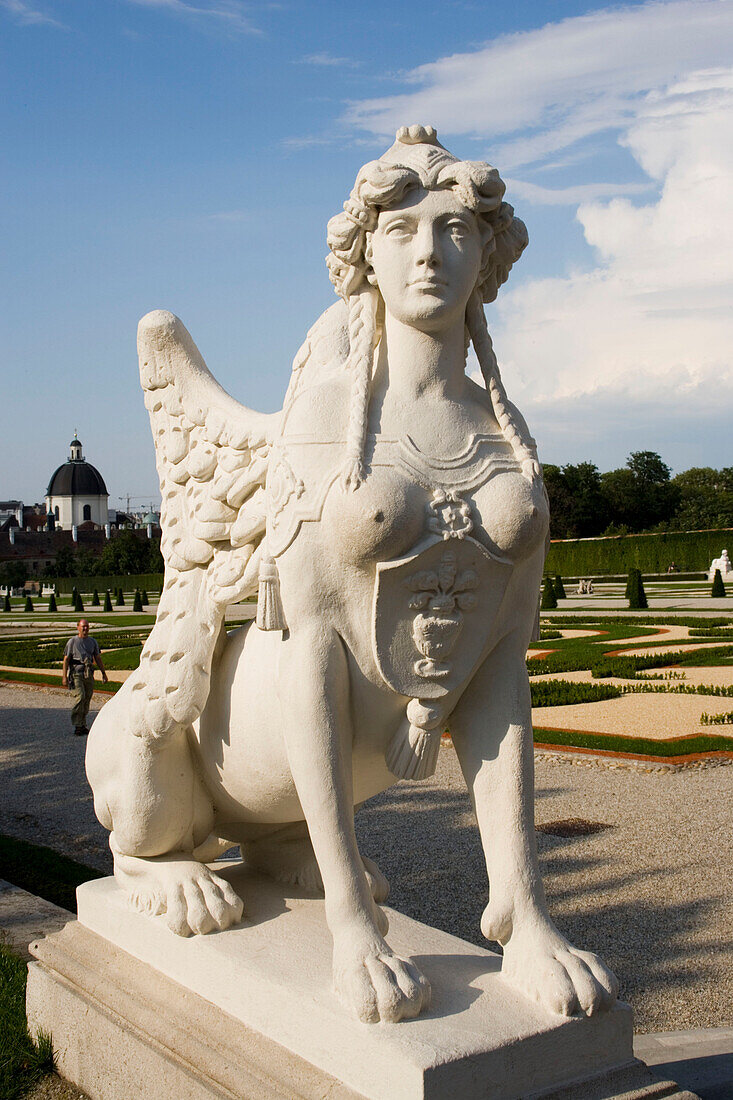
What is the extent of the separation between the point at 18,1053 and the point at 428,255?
319cm

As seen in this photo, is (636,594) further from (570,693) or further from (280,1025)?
(280,1025)

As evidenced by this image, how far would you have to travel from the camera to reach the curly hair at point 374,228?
282cm

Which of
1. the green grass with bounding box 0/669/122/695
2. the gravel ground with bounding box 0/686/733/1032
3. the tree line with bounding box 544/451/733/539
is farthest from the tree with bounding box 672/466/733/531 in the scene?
the gravel ground with bounding box 0/686/733/1032

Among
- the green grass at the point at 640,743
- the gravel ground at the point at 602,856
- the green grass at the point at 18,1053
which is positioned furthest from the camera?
the green grass at the point at 640,743

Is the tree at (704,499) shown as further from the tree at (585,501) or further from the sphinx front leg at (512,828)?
the sphinx front leg at (512,828)

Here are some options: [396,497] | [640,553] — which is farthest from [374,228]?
[640,553]

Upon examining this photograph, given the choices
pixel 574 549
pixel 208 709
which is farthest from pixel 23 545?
pixel 208 709

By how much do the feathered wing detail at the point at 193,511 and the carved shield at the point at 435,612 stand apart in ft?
1.84

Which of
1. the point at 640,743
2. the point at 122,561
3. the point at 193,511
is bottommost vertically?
the point at 640,743

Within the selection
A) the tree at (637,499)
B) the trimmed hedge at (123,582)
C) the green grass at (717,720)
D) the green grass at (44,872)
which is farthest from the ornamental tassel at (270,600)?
the tree at (637,499)

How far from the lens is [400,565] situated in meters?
2.74

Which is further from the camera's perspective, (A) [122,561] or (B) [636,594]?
(A) [122,561]

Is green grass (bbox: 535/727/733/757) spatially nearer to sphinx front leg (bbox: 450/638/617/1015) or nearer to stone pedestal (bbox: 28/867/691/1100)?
stone pedestal (bbox: 28/867/691/1100)

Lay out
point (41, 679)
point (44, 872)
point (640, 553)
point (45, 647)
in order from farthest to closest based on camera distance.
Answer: point (640, 553) → point (45, 647) → point (41, 679) → point (44, 872)
